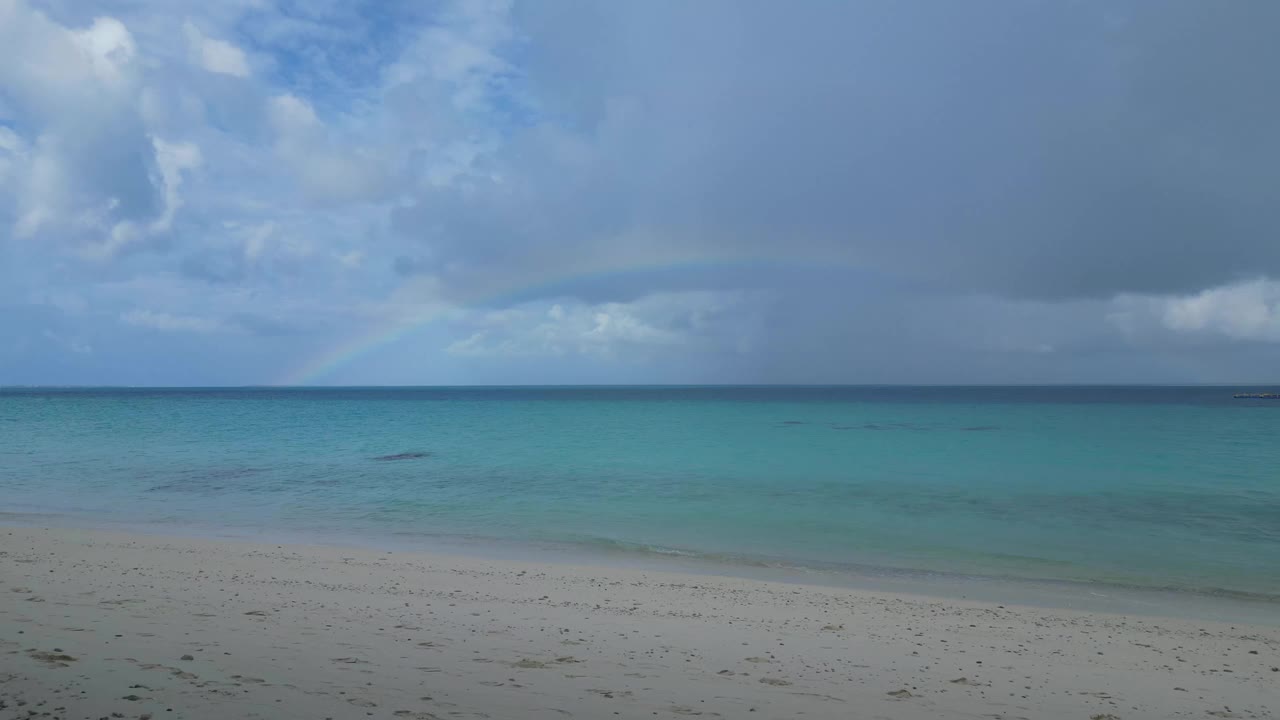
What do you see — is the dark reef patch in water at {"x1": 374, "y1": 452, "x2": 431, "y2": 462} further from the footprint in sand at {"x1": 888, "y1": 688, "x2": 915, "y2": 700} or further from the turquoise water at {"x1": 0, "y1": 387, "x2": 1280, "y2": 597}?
the footprint in sand at {"x1": 888, "y1": 688, "x2": 915, "y2": 700}

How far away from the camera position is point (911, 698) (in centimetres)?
644

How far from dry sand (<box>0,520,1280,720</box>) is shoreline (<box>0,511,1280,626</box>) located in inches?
37.1

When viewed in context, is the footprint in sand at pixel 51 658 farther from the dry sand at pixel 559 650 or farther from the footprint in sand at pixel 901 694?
the footprint in sand at pixel 901 694

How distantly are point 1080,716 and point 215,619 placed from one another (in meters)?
8.90

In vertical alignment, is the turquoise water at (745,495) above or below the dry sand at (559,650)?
below

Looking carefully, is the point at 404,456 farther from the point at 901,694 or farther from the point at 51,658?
the point at 901,694

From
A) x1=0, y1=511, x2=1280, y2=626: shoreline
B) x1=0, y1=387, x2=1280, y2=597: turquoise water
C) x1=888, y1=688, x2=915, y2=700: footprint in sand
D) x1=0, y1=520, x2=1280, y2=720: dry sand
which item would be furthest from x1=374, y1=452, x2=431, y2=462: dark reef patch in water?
x1=888, y1=688, x2=915, y2=700: footprint in sand

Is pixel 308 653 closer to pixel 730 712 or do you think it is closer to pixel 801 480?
pixel 730 712

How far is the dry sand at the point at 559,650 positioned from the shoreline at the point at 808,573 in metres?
0.94

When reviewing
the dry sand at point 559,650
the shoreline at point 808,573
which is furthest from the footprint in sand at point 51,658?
the shoreline at point 808,573

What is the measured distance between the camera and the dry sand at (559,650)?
19.2ft

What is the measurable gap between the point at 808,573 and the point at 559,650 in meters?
6.73

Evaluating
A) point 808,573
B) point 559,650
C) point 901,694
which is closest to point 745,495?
point 808,573

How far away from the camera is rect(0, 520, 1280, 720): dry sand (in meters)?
5.86
